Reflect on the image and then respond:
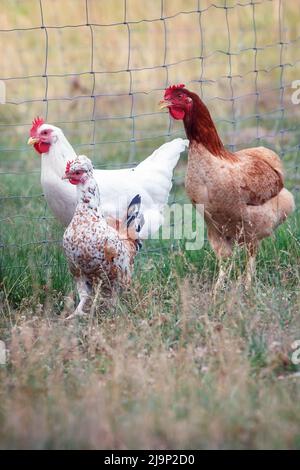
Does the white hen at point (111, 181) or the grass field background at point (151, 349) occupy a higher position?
the white hen at point (111, 181)

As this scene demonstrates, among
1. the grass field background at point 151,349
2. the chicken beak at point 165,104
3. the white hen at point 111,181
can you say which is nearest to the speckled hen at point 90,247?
the grass field background at point 151,349

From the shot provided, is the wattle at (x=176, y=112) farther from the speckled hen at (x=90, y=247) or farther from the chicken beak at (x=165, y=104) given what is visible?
the speckled hen at (x=90, y=247)

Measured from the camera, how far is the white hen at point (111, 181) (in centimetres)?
567

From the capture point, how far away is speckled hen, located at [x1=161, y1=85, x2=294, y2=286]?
5539mm

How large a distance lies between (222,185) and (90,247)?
3.43 ft

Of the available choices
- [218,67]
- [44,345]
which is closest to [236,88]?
[218,67]

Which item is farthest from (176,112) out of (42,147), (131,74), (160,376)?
(131,74)

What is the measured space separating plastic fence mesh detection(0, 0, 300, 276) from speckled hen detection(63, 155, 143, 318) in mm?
2934

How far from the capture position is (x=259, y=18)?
12000 millimetres

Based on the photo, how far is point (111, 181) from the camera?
5.89 meters

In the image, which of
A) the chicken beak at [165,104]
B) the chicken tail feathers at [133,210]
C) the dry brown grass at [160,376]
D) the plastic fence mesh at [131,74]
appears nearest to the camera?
the dry brown grass at [160,376]

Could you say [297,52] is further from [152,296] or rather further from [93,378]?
[93,378]

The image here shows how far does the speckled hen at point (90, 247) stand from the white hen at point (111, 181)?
289mm

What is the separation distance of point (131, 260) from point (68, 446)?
2287 millimetres
